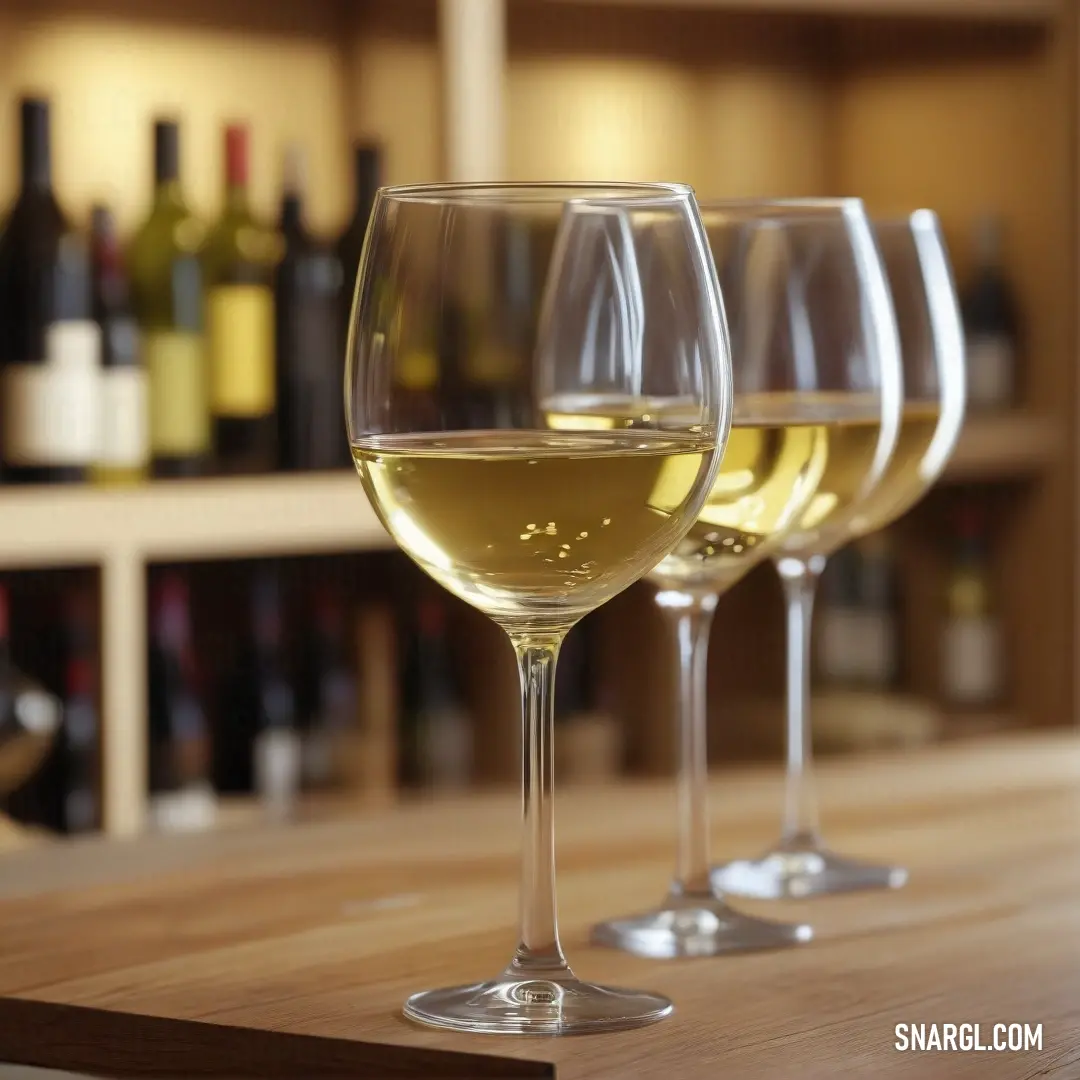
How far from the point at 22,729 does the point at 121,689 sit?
6.6 inches

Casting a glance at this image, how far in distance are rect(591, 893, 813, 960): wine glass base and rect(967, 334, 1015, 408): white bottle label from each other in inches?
77.7

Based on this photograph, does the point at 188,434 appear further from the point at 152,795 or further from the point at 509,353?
the point at 509,353

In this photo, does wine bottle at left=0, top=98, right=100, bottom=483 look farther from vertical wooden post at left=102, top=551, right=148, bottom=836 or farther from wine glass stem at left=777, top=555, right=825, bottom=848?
wine glass stem at left=777, top=555, right=825, bottom=848

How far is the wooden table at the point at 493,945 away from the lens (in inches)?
21.3

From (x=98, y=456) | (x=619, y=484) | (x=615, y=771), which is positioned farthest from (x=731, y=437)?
(x=615, y=771)

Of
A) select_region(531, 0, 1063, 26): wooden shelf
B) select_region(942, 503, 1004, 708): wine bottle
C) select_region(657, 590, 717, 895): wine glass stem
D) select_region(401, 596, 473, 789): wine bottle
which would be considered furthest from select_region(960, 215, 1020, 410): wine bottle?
select_region(657, 590, 717, 895): wine glass stem

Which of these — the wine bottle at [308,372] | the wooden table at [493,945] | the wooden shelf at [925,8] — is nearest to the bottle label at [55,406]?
the wine bottle at [308,372]

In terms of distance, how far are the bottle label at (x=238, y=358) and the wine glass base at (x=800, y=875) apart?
49.6 inches

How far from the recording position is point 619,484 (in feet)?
1.83

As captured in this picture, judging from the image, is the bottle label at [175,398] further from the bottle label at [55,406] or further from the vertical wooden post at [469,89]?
the vertical wooden post at [469,89]

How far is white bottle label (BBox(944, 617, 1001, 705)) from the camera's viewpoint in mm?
2633

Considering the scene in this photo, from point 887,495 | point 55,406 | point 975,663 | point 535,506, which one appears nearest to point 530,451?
point 535,506

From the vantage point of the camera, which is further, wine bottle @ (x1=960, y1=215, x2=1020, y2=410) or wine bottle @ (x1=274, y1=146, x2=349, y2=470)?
wine bottle @ (x1=960, y1=215, x2=1020, y2=410)

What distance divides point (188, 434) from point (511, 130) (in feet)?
2.49
